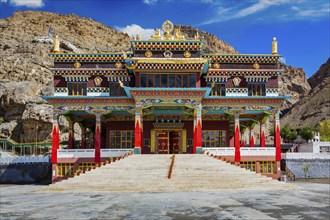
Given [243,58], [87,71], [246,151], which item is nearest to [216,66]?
[243,58]

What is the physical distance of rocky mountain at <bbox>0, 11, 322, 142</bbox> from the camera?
211 ft

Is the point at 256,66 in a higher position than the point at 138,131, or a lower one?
higher

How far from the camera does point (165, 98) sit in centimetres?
3478

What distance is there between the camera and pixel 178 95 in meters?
34.7

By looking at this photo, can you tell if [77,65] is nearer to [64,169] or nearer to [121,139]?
[121,139]

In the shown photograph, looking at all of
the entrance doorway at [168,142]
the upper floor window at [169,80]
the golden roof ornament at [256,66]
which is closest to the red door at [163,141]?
the entrance doorway at [168,142]

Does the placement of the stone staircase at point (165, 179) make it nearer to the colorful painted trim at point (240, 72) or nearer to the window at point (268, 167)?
the window at point (268, 167)

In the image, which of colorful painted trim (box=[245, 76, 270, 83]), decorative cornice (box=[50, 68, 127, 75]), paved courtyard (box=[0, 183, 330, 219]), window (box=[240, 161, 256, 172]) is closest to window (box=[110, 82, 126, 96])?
decorative cornice (box=[50, 68, 127, 75])

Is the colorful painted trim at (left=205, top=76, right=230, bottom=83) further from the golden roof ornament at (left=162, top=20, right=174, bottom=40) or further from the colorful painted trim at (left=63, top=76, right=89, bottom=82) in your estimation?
the colorful painted trim at (left=63, top=76, right=89, bottom=82)

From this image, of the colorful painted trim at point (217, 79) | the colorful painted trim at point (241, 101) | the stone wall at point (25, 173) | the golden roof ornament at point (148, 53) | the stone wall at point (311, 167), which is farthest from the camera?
the stone wall at point (311, 167)

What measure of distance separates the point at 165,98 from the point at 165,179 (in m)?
11.9

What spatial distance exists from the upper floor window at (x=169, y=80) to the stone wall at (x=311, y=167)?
53.6ft

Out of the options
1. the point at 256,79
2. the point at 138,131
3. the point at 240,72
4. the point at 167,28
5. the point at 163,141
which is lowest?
the point at 163,141

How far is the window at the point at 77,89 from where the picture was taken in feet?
125
